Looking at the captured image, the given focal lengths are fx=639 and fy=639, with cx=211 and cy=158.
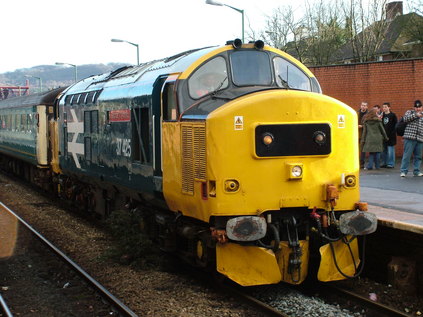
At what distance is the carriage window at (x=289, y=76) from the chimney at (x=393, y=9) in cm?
2970

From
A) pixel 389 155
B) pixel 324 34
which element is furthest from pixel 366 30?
pixel 389 155

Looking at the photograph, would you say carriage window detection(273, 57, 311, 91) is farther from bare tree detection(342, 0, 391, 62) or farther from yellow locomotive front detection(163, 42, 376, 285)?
bare tree detection(342, 0, 391, 62)

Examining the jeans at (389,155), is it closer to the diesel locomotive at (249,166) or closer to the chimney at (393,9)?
the diesel locomotive at (249,166)

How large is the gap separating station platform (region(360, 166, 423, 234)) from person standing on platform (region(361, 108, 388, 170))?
59 cm

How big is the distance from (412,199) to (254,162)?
4.63 meters

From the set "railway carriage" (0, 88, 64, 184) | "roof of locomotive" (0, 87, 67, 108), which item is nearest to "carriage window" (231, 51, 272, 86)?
"railway carriage" (0, 88, 64, 184)

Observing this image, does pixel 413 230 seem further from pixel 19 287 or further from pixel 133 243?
pixel 19 287

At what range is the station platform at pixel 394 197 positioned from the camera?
27.7 feet

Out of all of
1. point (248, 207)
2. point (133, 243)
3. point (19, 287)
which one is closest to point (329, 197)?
point (248, 207)

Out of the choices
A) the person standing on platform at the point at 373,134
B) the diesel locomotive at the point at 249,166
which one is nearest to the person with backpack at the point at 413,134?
the person standing on platform at the point at 373,134

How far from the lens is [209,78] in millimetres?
8375

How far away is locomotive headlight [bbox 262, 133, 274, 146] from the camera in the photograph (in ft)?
24.4

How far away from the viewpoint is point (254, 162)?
7.46 m

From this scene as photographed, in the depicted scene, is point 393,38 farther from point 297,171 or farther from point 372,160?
point 297,171
